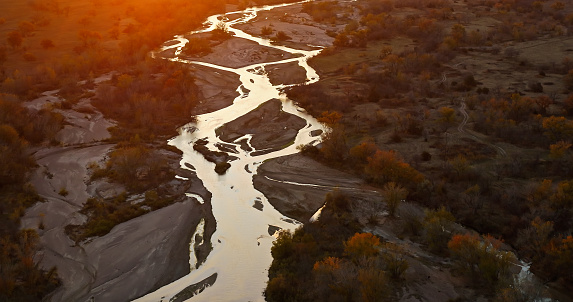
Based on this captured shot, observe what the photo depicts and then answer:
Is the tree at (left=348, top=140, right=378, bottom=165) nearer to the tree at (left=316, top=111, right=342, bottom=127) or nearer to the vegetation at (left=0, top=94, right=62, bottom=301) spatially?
Answer: the tree at (left=316, top=111, right=342, bottom=127)

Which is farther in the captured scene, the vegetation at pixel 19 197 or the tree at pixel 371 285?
the vegetation at pixel 19 197

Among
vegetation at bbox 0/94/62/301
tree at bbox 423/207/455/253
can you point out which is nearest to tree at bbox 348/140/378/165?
tree at bbox 423/207/455/253

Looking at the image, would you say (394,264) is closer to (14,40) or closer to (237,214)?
(237,214)

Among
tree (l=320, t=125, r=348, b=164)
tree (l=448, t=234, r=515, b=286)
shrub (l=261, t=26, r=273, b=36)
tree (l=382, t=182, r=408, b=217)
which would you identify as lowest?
shrub (l=261, t=26, r=273, b=36)

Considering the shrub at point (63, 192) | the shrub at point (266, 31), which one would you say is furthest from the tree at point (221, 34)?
the shrub at point (63, 192)

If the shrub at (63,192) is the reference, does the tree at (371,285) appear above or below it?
above

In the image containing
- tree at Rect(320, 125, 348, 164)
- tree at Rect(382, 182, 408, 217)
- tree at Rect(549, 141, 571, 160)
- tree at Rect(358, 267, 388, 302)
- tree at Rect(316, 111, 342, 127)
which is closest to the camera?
tree at Rect(358, 267, 388, 302)

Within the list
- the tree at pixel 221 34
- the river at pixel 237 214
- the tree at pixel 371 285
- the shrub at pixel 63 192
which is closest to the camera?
the tree at pixel 371 285

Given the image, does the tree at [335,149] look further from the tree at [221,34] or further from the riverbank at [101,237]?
the tree at [221,34]

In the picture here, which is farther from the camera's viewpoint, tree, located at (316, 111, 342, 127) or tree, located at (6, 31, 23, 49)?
tree, located at (6, 31, 23, 49)

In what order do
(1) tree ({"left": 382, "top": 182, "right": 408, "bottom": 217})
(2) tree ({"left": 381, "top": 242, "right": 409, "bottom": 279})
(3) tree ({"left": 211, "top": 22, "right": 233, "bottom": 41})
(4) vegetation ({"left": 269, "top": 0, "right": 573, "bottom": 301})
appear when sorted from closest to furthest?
(2) tree ({"left": 381, "top": 242, "right": 409, "bottom": 279})
(4) vegetation ({"left": 269, "top": 0, "right": 573, "bottom": 301})
(1) tree ({"left": 382, "top": 182, "right": 408, "bottom": 217})
(3) tree ({"left": 211, "top": 22, "right": 233, "bottom": 41})
